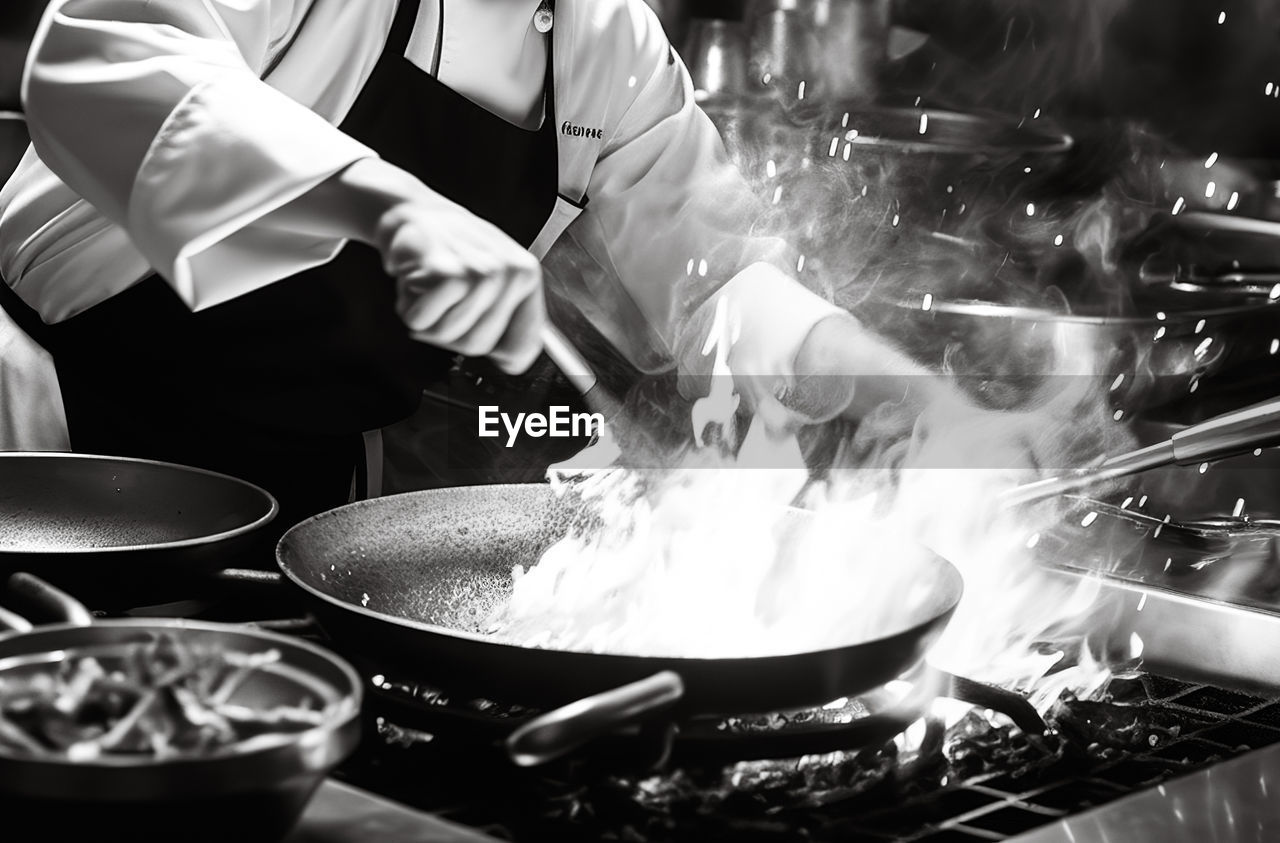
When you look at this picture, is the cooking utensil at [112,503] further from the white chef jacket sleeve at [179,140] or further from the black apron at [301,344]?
the black apron at [301,344]

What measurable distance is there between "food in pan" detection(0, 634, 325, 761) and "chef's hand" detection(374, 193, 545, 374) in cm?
28

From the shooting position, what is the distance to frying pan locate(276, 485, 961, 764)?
2.30 feet

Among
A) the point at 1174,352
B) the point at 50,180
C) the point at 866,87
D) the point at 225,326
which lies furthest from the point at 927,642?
the point at 866,87

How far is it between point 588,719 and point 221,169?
23.3 inches

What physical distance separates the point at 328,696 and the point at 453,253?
0.31m

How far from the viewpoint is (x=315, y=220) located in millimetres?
969

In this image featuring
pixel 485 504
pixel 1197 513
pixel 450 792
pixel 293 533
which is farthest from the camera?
pixel 1197 513

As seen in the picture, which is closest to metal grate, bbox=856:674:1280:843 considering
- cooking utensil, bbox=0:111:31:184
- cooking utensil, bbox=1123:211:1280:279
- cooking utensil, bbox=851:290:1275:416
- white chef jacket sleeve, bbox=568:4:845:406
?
white chef jacket sleeve, bbox=568:4:845:406

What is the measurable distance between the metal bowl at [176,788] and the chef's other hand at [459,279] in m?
0.29

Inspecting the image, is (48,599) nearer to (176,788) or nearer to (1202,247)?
(176,788)

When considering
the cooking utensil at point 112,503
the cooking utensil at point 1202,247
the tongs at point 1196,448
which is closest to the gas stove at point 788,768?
the cooking utensil at point 112,503

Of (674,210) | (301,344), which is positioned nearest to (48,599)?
(301,344)

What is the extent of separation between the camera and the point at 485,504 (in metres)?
1.10

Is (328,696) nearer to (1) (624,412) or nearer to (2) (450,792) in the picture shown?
(2) (450,792)
